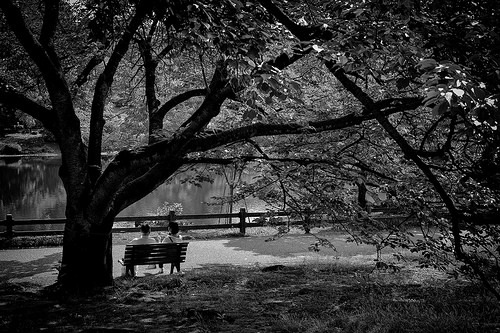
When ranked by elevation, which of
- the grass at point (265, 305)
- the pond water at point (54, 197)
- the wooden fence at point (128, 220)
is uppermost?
the pond water at point (54, 197)

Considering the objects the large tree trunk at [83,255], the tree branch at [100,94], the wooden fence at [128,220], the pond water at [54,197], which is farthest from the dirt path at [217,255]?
the pond water at [54,197]

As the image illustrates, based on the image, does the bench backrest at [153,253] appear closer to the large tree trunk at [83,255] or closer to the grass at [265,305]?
the grass at [265,305]

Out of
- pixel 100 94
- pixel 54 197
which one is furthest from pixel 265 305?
pixel 54 197

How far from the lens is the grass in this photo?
674 centimetres

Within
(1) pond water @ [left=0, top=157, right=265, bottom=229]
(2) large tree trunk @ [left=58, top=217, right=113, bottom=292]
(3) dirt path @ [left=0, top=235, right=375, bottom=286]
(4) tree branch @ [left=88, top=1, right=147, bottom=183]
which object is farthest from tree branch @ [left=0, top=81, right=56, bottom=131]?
(1) pond water @ [left=0, top=157, right=265, bottom=229]

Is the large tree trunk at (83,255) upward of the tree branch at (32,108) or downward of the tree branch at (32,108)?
downward

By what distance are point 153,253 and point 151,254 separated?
3.1 inches

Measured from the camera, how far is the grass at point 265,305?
6.74m

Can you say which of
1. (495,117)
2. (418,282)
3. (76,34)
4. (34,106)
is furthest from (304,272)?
(495,117)

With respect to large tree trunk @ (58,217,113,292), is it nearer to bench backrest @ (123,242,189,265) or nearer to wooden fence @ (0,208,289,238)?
bench backrest @ (123,242,189,265)

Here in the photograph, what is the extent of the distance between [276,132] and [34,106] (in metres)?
5.07

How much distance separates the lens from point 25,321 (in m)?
7.24

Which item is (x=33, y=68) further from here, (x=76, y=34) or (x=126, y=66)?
(x=126, y=66)

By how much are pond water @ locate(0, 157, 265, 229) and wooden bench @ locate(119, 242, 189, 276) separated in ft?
30.1
